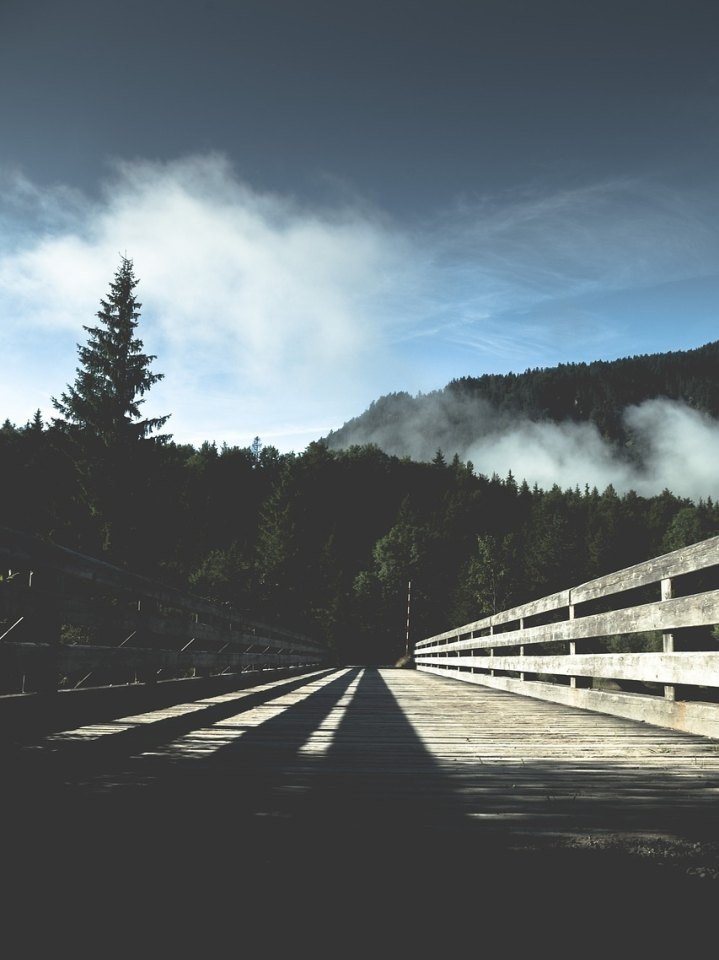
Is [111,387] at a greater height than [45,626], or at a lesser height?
greater

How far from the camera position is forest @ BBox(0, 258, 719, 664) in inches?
1200

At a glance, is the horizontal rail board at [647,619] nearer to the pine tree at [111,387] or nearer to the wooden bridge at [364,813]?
the wooden bridge at [364,813]

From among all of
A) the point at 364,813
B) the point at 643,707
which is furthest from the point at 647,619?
the point at 364,813

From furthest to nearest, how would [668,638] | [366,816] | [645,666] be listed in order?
[645,666], [668,638], [366,816]

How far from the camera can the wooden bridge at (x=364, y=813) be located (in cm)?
141

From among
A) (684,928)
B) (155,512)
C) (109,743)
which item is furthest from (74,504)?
(684,928)

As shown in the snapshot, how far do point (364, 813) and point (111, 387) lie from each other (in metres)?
32.2

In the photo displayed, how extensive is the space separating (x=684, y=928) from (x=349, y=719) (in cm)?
470

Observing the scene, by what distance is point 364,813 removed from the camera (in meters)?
2.32

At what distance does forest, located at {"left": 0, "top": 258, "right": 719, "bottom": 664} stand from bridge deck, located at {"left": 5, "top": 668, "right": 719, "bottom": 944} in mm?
1576

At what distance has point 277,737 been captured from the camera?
171 inches

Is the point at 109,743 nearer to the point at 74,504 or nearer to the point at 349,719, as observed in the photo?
the point at 349,719

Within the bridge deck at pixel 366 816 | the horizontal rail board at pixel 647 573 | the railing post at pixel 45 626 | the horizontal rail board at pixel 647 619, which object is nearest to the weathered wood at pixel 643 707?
the bridge deck at pixel 366 816

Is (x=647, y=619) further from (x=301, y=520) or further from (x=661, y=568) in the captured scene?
(x=301, y=520)
